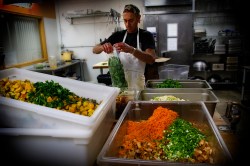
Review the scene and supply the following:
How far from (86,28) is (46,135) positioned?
21.1 feet

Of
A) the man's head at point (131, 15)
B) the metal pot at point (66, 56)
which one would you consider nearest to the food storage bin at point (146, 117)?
the man's head at point (131, 15)

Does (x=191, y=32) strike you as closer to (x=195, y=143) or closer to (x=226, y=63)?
(x=226, y=63)

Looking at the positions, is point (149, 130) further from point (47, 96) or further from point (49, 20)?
point (49, 20)

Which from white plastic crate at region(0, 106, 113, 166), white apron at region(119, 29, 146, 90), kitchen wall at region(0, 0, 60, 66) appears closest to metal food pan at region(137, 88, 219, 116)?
white apron at region(119, 29, 146, 90)

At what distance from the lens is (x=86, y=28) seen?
693cm

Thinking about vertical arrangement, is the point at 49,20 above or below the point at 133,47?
above

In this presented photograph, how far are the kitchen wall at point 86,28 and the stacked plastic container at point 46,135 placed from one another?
19.1 feet

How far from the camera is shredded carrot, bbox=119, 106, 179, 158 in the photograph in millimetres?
1148

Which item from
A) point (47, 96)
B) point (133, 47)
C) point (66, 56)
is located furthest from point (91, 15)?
point (47, 96)

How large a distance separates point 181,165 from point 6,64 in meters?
4.99

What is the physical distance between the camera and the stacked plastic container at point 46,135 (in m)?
0.91

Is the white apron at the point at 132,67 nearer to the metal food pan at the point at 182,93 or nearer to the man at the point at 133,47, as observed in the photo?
the man at the point at 133,47

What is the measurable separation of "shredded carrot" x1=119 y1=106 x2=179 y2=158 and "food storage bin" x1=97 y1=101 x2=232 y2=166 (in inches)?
1.5

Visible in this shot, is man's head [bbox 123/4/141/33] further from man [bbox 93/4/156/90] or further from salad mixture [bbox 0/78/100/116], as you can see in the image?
salad mixture [bbox 0/78/100/116]
